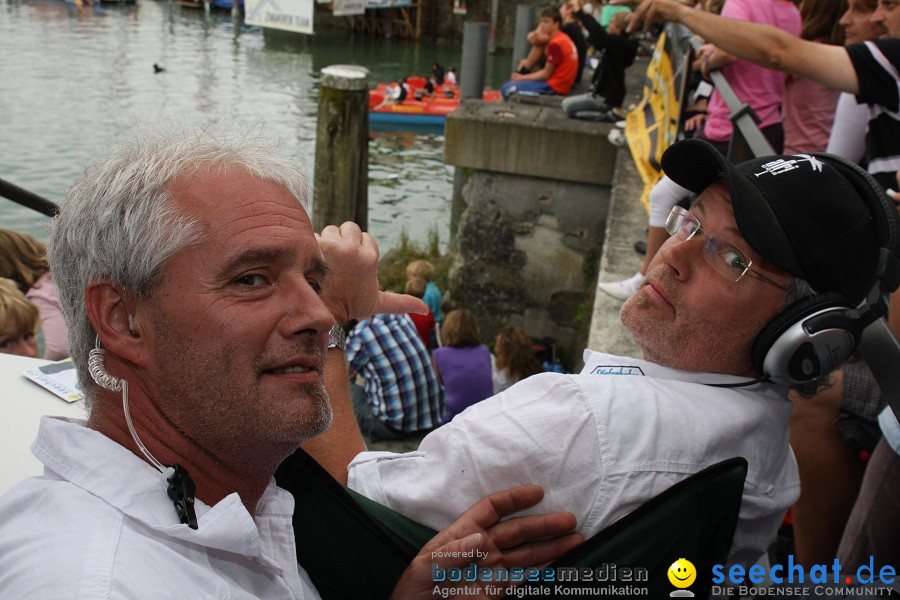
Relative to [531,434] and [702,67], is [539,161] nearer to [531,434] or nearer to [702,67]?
[702,67]

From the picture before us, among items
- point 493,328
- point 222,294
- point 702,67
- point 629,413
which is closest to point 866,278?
point 629,413

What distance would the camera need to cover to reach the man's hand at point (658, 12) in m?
2.95

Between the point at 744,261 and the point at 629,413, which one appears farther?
the point at 744,261

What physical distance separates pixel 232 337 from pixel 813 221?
1.10 meters

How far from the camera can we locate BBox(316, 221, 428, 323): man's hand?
72.3 inches

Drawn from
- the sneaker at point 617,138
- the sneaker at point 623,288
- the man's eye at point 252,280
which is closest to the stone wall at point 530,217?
the sneaker at point 617,138

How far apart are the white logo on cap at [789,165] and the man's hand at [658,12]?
5.02ft

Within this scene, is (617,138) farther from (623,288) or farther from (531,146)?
(623,288)

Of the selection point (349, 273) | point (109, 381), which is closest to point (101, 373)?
point (109, 381)

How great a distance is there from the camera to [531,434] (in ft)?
4.48

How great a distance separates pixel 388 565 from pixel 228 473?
0.35 m

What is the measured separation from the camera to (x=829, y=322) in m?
1.47

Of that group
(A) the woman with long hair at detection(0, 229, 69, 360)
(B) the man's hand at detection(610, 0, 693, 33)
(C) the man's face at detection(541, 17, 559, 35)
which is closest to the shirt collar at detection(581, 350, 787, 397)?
(B) the man's hand at detection(610, 0, 693, 33)

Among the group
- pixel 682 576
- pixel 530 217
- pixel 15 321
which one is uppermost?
pixel 682 576
